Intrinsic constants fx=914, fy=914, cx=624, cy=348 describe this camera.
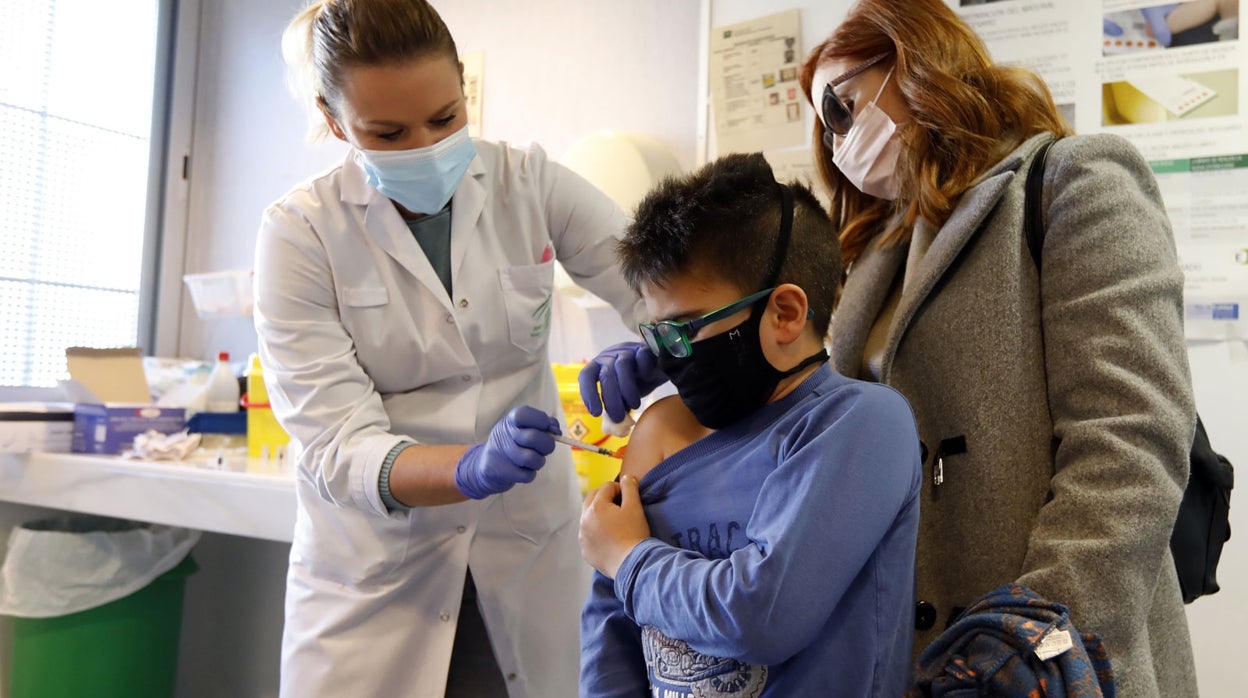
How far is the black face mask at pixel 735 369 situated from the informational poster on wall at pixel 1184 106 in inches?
49.7

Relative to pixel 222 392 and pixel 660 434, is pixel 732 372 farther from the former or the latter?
pixel 222 392

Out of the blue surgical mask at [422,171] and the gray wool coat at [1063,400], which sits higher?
the blue surgical mask at [422,171]

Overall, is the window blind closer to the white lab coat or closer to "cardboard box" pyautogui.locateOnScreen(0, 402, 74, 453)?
"cardboard box" pyautogui.locateOnScreen(0, 402, 74, 453)

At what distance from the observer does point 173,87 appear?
139 inches

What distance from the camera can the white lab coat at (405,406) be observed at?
4.84 feet

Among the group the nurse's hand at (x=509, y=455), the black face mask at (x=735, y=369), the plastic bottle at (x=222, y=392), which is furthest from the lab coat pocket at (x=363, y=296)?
the plastic bottle at (x=222, y=392)

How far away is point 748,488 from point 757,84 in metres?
1.63

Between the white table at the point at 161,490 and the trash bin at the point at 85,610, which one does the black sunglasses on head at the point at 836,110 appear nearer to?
the white table at the point at 161,490

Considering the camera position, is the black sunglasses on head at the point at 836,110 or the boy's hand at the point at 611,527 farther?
the black sunglasses on head at the point at 836,110

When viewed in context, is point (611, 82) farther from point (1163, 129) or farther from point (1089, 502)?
point (1089, 502)

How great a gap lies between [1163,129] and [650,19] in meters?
1.32

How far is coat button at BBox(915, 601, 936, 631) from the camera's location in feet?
3.61

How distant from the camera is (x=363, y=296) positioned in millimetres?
1494

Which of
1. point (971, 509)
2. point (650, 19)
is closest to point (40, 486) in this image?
point (650, 19)
